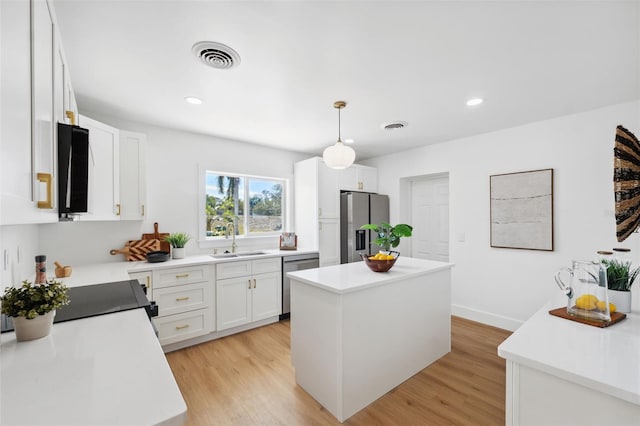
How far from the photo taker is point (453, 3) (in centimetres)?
137

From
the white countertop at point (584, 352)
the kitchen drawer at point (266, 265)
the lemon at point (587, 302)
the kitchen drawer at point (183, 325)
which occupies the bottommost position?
the kitchen drawer at point (183, 325)

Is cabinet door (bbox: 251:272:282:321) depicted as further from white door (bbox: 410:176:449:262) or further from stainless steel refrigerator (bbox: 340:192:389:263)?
white door (bbox: 410:176:449:262)

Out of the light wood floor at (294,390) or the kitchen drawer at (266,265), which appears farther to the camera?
the kitchen drawer at (266,265)

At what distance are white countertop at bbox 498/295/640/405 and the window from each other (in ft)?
11.1

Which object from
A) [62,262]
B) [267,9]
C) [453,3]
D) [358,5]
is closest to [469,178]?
[453,3]

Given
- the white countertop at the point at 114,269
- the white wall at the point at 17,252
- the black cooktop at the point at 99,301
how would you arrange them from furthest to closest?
the white countertop at the point at 114,269 < the white wall at the point at 17,252 < the black cooktop at the point at 99,301

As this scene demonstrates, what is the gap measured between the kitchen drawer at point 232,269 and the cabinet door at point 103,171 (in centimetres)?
112

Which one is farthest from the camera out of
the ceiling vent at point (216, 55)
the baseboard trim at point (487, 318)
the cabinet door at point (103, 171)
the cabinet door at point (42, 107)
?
the baseboard trim at point (487, 318)

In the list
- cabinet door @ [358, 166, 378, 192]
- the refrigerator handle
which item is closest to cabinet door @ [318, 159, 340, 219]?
the refrigerator handle

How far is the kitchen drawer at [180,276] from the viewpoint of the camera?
273 centimetres

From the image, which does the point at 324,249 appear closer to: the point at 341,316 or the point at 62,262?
the point at 341,316

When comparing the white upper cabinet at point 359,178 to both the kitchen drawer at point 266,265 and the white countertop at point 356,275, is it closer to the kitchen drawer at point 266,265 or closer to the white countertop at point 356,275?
the kitchen drawer at point 266,265

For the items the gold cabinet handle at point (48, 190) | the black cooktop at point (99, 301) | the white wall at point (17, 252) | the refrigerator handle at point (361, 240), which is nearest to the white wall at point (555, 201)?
the refrigerator handle at point (361, 240)

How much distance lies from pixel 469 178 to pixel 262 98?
2849 millimetres
